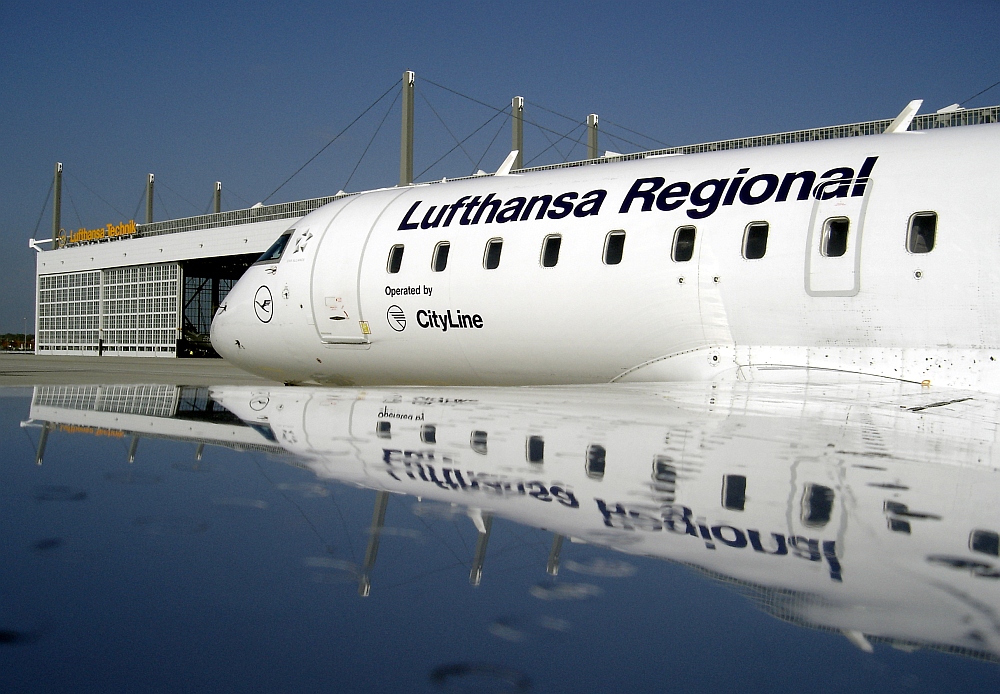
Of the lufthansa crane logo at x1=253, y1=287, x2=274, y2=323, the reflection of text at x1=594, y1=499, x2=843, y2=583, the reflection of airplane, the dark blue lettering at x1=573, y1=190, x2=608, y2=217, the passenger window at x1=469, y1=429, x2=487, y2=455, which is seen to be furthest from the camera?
the lufthansa crane logo at x1=253, y1=287, x2=274, y2=323

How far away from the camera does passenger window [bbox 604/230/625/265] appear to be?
934 cm

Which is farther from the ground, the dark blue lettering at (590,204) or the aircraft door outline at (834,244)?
the dark blue lettering at (590,204)

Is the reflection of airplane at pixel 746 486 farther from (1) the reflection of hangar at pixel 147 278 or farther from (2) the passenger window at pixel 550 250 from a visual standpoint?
(1) the reflection of hangar at pixel 147 278

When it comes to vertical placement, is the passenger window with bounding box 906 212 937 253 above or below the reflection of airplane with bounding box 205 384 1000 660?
above

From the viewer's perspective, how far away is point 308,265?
38.9ft

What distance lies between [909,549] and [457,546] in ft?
3.26

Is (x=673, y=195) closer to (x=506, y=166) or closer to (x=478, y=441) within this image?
(x=506, y=166)

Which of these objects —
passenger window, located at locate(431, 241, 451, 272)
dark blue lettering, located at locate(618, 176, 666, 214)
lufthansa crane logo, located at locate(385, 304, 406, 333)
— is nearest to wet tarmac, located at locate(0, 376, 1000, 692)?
dark blue lettering, located at locate(618, 176, 666, 214)

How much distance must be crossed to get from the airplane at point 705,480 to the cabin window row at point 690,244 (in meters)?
2.64

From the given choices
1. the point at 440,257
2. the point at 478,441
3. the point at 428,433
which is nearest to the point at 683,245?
the point at 440,257

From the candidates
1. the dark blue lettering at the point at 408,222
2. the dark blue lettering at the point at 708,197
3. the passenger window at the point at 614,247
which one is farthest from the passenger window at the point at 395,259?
the dark blue lettering at the point at 708,197

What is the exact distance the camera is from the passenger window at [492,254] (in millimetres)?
10219

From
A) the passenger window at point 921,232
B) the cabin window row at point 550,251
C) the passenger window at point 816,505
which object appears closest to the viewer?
the passenger window at point 816,505

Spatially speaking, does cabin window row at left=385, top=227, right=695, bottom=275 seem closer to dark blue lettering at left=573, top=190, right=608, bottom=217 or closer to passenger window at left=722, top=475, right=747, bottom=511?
dark blue lettering at left=573, top=190, right=608, bottom=217
